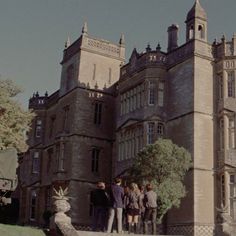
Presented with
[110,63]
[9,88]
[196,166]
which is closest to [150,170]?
[196,166]

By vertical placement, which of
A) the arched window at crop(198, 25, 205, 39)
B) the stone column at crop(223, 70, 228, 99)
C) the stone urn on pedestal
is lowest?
the stone urn on pedestal

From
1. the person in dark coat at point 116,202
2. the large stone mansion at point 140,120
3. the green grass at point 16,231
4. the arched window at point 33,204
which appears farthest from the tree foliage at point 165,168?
the arched window at point 33,204

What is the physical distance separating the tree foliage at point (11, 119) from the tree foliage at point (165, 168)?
6.48 metres

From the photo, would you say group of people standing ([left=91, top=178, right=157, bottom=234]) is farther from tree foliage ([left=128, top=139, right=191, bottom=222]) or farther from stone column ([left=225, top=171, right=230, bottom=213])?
stone column ([left=225, top=171, right=230, bottom=213])

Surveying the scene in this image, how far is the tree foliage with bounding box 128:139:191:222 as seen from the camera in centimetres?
2609

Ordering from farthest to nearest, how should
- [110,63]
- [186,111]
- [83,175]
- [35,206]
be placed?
[35,206], [110,63], [83,175], [186,111]

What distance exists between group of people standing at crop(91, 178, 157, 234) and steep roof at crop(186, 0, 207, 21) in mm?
16341

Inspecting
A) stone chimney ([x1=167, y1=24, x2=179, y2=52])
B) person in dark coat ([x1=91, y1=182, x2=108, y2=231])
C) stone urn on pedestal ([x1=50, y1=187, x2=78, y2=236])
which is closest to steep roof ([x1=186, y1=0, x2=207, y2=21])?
stone chimney ([x1=167, y1=24, x2=179, y2=52])

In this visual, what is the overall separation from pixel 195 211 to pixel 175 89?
7737 mm

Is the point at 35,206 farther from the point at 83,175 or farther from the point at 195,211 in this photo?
the point at 195,211

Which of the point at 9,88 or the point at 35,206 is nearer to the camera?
the point at 9,88

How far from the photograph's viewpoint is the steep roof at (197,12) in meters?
31.7

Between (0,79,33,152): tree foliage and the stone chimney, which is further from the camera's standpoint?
the stone chimney

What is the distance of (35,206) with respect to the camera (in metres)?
41.5
